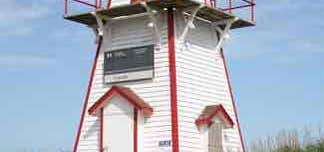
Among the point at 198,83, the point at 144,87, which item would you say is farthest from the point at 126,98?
the point at 198,83

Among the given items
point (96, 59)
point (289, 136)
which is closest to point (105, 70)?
point (96, 59)

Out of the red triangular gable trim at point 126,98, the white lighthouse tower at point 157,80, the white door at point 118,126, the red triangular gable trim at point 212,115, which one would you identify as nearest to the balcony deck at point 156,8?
the white lighthouse tower at point 157,80

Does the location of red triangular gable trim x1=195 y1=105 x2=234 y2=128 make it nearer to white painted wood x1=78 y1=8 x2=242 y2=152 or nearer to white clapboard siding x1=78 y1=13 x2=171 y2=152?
white painted wood x1=78 y1=8 x2=242 y2=152

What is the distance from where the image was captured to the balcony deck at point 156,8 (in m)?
22.2

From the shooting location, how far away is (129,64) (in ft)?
75.6

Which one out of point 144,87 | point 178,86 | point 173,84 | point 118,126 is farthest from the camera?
point 144,87

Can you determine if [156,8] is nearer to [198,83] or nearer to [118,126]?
[198,83]

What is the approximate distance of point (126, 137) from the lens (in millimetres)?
22109

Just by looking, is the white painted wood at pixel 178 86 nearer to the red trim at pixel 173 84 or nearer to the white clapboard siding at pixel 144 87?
the white clapboard siding at pixel 144 87

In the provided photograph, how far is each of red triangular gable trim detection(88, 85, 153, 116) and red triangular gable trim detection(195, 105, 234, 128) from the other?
148cm

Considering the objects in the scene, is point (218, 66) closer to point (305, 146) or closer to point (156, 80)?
point (156, 80)

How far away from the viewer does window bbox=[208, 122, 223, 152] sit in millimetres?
22870

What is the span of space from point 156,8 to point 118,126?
348cm

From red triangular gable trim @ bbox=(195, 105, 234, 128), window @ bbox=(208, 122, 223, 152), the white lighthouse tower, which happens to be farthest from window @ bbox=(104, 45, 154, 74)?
window @ bbox=(208, 122, 223, 152)
